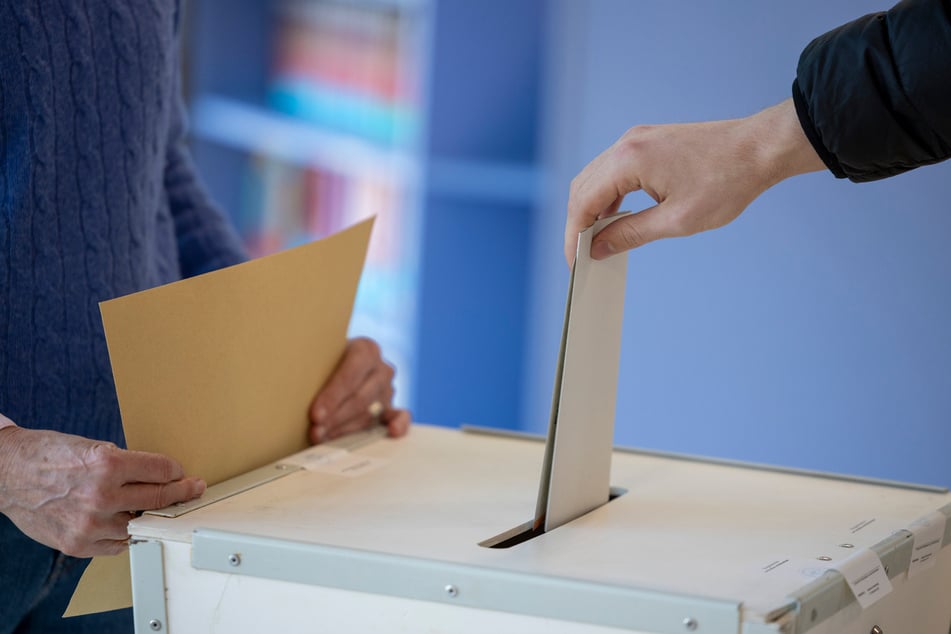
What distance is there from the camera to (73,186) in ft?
3.12

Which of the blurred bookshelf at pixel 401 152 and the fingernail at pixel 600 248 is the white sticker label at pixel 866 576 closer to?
the fingernail at pixel 600 248

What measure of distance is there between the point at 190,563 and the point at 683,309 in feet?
4.34

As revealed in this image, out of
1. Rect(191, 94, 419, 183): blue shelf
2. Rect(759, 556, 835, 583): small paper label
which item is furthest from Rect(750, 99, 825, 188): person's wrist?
Rect(191, 94, 419, 183): blue shelf

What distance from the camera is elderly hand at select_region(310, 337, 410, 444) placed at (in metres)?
1.04

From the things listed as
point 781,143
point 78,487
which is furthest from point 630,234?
point 78,487

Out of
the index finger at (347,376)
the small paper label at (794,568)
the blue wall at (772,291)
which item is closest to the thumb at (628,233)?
the small paper label at (794,568)

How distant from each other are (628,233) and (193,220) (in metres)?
0.66

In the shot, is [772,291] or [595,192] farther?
[772,291]

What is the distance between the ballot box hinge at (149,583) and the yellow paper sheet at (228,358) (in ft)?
0.30

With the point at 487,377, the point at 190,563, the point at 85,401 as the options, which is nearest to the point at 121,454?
the point at 190,563

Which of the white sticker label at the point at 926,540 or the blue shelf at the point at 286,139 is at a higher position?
the blue shelf at the point at 286,139

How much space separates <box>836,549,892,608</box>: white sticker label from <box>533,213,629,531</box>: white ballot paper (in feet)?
0.72

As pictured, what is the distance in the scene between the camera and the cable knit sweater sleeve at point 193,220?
126 centimetres

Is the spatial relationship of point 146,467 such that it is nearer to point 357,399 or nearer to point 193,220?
point 357,399
